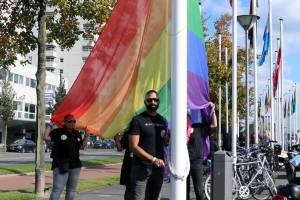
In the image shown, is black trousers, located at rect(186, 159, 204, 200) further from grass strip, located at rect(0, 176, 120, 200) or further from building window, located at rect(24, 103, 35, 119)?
building window, located at rect(24, 103, 35, 119)

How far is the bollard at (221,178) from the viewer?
7945mm

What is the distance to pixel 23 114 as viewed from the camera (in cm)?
8406

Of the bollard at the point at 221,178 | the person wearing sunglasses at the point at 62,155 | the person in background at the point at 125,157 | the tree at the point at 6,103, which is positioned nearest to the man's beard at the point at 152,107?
the person in background at the point at 125,157

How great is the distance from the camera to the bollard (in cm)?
795

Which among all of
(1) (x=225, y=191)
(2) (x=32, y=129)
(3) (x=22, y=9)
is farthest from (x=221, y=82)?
(2) (x=32, y=129)

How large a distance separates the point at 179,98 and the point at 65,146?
4826 mm

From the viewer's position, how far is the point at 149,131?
7613 millimetres

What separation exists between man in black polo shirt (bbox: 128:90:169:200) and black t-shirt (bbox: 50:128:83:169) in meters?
2.66

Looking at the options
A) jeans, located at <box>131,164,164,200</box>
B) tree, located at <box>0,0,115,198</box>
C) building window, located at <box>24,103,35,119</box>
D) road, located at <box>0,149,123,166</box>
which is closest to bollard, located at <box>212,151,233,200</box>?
jeans, located at <box>131,164,164,200</box>

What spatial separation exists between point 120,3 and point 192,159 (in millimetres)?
4046

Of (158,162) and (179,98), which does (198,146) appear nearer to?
(158,162)

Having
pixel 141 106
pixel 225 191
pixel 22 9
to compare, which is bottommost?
pixel 225 191

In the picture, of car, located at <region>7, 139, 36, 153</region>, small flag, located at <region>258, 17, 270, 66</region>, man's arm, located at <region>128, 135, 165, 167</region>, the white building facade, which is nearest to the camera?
man's arm, located at <region>128, 135, 165, 167</region>

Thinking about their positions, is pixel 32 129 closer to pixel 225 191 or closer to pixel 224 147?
pixel 224 147
